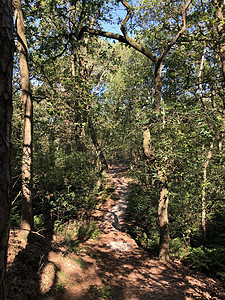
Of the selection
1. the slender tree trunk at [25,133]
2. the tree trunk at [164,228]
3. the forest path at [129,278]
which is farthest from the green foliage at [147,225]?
the slender tree trunk at [25,133]

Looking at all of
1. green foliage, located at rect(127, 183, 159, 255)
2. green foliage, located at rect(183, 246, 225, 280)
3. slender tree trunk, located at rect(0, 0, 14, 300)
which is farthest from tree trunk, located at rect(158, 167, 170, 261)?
slender tree trunk, located at rect(0, 0, 14, 300)

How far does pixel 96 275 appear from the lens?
5.84 m

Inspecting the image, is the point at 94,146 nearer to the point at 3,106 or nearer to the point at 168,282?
the point at 168,282

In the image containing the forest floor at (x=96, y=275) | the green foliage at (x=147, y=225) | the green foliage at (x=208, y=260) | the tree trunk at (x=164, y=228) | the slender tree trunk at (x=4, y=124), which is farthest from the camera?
the green foliage at (x=147, y=225)

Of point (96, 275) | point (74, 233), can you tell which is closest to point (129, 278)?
point (96, 275)

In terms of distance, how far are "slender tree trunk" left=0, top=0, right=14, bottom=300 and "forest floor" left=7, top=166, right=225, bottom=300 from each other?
304 centimetres

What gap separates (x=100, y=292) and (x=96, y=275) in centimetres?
87

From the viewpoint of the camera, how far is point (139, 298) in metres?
5.08

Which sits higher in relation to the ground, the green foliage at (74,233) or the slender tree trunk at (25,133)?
the slender tree trunk at (25,133)

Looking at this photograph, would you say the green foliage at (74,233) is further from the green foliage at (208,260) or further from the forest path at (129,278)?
the green foliage at (208,260)

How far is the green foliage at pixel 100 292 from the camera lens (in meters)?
4.82

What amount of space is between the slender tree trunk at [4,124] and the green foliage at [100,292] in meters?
4.30

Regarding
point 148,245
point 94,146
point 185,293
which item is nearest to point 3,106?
point 185,293

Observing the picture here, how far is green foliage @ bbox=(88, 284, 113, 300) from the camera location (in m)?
4.82
